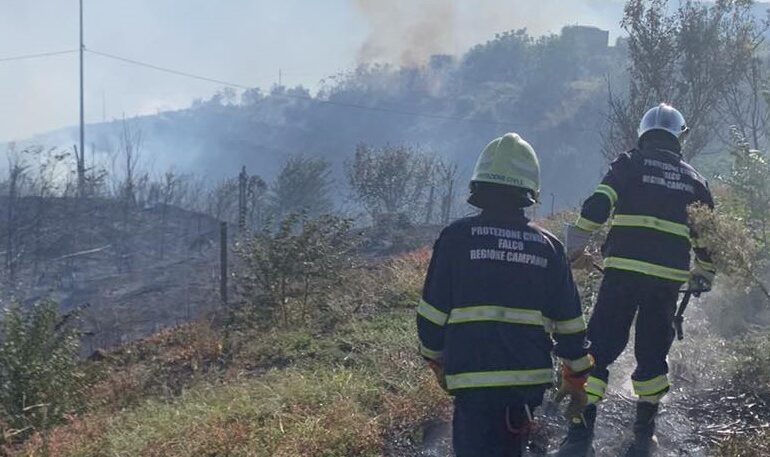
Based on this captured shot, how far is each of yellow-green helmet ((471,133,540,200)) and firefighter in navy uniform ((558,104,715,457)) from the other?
1.33 metres

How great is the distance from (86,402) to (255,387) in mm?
1903

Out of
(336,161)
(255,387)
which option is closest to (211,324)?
(255,387)

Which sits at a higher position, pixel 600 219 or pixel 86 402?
pixel 600 219

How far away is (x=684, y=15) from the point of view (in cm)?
1312

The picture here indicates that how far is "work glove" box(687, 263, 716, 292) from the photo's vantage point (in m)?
4.52

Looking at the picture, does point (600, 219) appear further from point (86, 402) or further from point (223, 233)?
point (223, 233)

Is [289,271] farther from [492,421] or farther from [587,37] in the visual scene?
→ [587,37]

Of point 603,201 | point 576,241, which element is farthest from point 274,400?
point 603,201

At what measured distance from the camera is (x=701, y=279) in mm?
4539

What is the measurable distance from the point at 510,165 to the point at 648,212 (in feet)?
5.22

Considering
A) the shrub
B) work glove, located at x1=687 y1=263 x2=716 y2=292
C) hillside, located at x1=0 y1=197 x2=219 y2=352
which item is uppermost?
work glove, located at x1=687 y1=263 x2=716 y2=292

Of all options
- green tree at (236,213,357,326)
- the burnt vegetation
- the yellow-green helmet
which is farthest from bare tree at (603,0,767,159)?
the yellow-green helmet

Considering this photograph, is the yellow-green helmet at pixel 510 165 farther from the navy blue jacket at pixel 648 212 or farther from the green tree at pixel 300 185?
the green tree at pixel 300 185

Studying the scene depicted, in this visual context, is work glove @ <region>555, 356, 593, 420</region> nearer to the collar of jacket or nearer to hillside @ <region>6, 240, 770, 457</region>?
hillside @ <region>6, 240, 770, 457</region>
